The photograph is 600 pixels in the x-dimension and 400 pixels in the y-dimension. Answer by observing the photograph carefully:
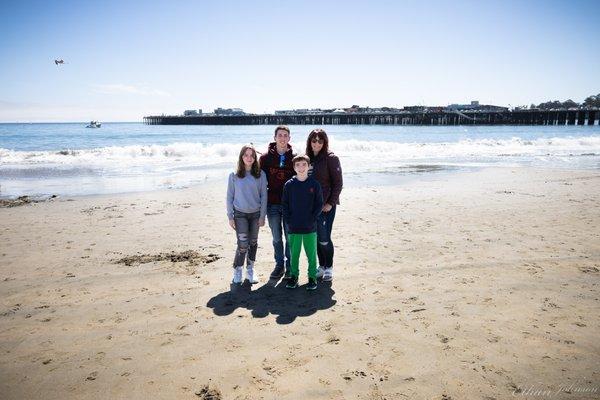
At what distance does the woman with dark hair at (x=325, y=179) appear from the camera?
4.80 metres

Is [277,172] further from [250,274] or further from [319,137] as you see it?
[250,274]

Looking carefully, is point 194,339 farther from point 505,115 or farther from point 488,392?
point 505,115

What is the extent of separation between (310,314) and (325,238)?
1216 mm

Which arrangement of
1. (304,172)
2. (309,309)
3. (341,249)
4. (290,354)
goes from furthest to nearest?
(341,249) → (304,172) → (309,309) → (290,354)

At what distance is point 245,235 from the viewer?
4914 mm

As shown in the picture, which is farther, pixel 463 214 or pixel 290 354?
pixel 463 214

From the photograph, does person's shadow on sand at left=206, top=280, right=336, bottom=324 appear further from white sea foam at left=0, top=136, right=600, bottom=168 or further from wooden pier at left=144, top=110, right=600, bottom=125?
wooden pier at left=144, top=110, right=600, bottom=125

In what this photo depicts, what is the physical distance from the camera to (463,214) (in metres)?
8.30

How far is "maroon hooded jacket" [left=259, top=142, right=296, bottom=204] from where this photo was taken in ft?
16.2

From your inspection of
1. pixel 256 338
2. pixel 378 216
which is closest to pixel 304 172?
pixel 256 338

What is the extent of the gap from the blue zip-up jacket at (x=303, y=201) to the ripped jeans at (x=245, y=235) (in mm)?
587

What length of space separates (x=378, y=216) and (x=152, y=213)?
5.35m

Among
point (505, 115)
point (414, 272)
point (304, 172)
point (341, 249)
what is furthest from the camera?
point (505, 115)

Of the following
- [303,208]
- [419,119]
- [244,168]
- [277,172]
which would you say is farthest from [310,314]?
[419,119]
